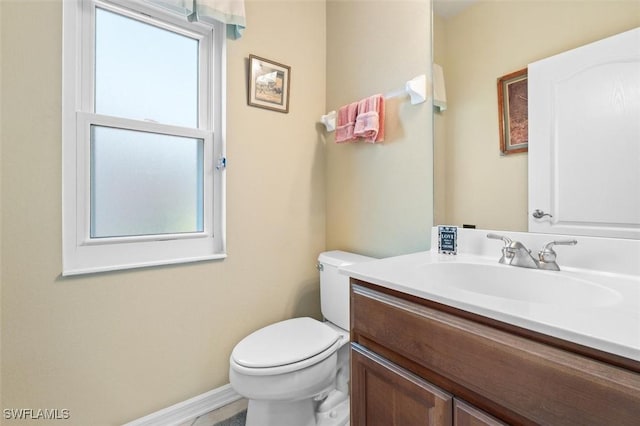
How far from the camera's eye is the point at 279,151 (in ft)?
5.39

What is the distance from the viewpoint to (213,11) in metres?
1.30

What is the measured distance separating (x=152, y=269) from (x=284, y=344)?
689 millimetres

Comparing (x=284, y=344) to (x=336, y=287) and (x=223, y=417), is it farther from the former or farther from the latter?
(x=223, y=417)

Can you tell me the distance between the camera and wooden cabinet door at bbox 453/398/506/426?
552mm

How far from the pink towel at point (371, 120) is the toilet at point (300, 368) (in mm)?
641

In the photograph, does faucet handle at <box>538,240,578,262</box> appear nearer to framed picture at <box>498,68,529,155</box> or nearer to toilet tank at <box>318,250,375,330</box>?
framed picture at <box>498,68,529,155</box>

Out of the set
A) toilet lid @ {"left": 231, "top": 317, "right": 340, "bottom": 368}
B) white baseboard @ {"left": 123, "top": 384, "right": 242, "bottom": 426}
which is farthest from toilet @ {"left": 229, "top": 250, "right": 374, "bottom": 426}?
white baseboard @ {"left": 123, "top": 384, "right": 242, "bottom": 426}

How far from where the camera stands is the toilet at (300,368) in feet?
3.49

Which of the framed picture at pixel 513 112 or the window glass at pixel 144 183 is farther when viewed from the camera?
the window glass at pixel 144 183

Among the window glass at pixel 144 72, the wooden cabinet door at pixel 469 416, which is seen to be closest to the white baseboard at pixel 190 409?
the wooden cabinet door at pixel 469 416

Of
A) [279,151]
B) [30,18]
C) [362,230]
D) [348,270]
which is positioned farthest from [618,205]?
[30,18]

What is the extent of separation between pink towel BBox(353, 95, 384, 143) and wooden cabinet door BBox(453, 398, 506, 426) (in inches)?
45.0

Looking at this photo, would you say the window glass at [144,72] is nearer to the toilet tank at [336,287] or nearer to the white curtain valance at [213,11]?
the white curtain valance at [213,11]

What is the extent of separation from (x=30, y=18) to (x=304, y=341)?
1.64 metres
